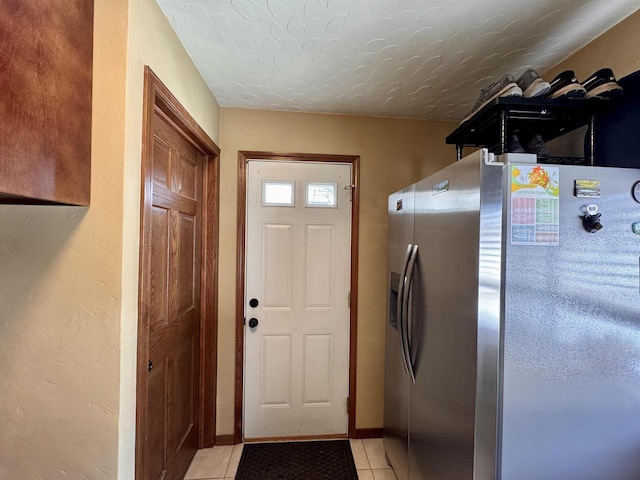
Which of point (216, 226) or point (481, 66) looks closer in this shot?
point (481, 66)

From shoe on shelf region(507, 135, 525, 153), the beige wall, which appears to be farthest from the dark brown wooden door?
shoe on shelf region(507, 135, 525, 153)

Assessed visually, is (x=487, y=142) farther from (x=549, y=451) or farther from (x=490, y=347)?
(x=549, y=451)

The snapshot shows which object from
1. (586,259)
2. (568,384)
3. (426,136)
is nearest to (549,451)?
(568,384)

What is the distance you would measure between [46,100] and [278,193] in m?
1.43

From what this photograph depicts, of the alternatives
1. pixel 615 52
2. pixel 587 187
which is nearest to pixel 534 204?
pixel 587 187

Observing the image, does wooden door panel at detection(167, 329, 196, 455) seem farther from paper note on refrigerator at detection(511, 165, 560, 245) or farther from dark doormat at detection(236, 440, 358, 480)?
paper note on refrigerator at detection(511, 165, 560, 245)

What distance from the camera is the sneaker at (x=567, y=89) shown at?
1.13 m

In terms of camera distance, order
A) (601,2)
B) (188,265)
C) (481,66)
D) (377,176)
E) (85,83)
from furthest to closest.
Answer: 1. (377,176)
2. (188,265)
3. (481,66)
4. (601,2)
5. (85,83)

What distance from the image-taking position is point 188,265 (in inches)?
69.7

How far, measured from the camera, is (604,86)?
111 centimetres

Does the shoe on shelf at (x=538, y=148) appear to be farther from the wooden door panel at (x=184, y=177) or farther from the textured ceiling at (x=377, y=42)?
the wooden door panel at (x=184, y=177)

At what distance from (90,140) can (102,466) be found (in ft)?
3.43

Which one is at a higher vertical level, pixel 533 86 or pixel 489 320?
pixel 533 86

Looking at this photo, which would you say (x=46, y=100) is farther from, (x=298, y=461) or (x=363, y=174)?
(x=298, y=461)
